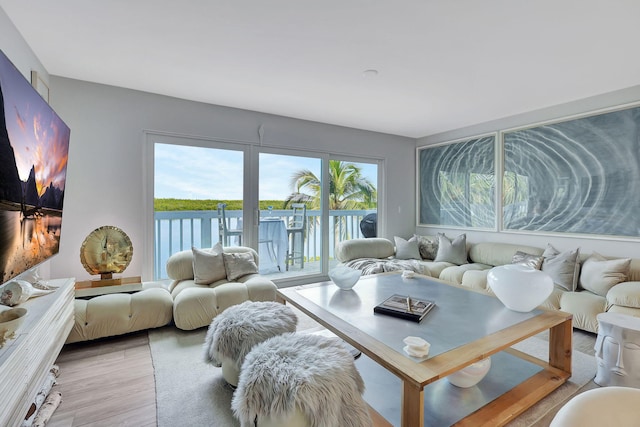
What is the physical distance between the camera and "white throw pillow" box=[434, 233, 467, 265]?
159 inches

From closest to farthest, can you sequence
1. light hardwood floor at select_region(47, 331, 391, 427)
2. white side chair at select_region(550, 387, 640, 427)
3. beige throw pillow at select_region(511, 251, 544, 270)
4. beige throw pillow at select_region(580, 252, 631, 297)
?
white side chair at select_region(550, 387, 640, 427), light hardwood floor at select_region(47, 331, 391, 427), beige throw pillow at select_region(580, 252, 631, 297), beige throw pillow at select_region(511, 251, 544, 270)

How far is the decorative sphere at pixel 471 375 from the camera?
1.67 metres

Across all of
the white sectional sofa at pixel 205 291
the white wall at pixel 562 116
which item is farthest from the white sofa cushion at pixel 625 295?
the white sectional sofa at pixel 205 291

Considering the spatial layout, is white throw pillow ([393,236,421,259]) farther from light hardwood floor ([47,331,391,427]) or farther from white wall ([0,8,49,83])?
white wall ([0,8,49,83])

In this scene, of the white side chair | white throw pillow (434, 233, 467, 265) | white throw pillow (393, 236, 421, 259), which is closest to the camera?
the white side chair

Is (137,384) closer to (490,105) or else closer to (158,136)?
(158,136)

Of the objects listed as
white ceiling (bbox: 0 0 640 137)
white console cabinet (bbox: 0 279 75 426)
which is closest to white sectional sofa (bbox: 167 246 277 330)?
white console cabinet (bbox: 0 279 75 426)

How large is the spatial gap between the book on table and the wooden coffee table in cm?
4

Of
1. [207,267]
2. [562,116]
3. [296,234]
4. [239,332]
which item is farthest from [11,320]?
[562,116]

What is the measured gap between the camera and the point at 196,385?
1892 mm

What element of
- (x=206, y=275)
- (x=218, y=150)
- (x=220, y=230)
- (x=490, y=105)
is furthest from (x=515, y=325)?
(x=218, y=150)

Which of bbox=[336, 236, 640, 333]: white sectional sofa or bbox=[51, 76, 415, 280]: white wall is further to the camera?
bbox=[51, 76, 415, 280]: white wall

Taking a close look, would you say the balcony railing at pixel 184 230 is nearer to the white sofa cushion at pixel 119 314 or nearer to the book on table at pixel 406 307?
the white sofa cushion at pixel 119 314

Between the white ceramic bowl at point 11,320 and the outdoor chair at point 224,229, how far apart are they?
2276 mm
